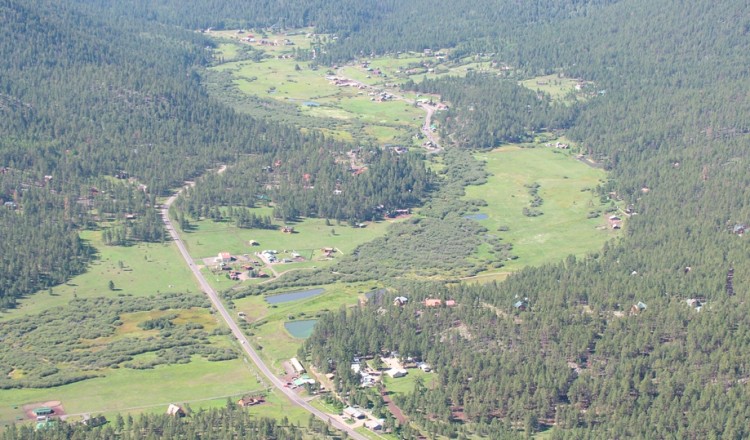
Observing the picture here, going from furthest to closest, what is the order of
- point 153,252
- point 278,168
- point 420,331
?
1. point 278,168
2. point 153,252
3. point 420,331

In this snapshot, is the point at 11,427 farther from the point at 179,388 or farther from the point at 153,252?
the point at 153,252

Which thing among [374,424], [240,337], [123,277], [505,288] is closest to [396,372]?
[374,424]

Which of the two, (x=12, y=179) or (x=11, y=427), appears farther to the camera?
(x=12, y=179)

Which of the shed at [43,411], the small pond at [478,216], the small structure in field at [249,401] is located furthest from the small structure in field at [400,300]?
the small pond at [478,216]

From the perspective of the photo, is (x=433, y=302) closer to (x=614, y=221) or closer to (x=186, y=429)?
(x=186, y=429)

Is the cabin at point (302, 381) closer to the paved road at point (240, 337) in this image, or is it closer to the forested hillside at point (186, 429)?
the paved road at point (240, 337)

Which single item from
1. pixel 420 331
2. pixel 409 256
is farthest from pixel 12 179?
pixel 420 331
